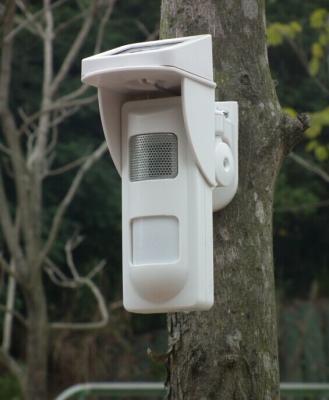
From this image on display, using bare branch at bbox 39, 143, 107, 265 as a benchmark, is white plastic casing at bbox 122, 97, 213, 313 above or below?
below

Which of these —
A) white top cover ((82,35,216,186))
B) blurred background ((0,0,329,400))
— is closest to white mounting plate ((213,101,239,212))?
white top cover ((82,35,216,186))

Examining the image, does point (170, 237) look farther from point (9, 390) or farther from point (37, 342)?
point (9, 390)

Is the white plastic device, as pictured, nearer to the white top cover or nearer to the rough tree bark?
the white top cover

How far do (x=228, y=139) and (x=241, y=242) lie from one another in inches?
9.8

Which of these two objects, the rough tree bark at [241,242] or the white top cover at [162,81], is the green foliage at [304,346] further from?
the white top cover at [162,81]

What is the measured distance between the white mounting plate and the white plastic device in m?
0.14

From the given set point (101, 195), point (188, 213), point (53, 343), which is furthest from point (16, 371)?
point (101, 195)

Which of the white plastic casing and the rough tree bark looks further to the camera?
the rough tree bark

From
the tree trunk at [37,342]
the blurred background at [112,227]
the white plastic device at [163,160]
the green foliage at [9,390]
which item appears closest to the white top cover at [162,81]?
the white plastic device at [163,160]

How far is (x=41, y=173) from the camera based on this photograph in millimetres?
8000

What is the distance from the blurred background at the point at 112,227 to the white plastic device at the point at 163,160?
7992mm

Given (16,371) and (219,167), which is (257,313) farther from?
(16,371)

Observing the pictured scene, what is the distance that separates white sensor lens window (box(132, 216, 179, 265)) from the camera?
7.04ft

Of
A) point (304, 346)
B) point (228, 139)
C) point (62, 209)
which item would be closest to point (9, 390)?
point (304, 346)
